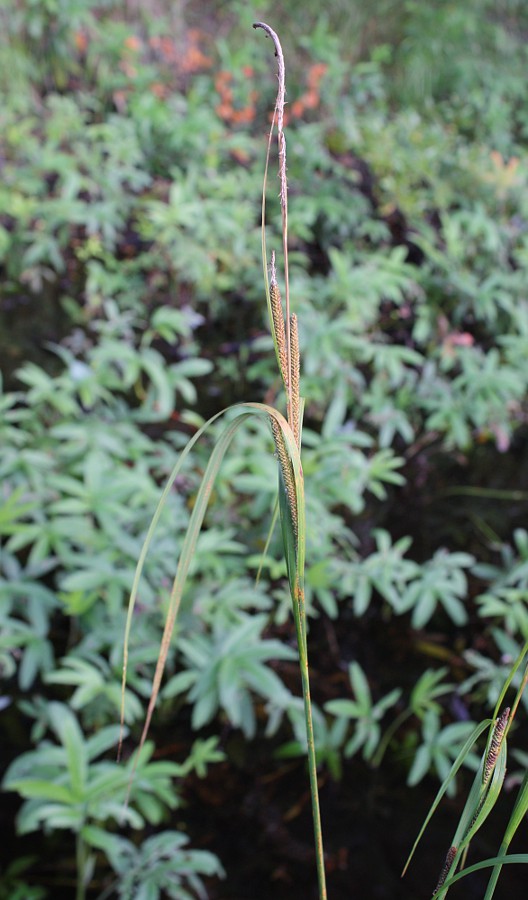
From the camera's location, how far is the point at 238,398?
2.53m

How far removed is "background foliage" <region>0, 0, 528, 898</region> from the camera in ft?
4.33

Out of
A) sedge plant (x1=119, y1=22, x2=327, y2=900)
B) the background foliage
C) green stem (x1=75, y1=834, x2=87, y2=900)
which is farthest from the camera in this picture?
the background foliage

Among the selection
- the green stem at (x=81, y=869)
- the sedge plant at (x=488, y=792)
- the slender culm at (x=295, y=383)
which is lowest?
the green stem at (x=81, y=869)

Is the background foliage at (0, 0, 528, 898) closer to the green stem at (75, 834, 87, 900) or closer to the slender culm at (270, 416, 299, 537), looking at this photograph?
the green stem at (75, 834, 87, 900)

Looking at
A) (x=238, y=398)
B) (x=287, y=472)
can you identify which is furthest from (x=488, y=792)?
(x=238, y=398)

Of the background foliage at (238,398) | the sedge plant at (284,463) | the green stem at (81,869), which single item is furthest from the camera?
the background foliage at (238,398)

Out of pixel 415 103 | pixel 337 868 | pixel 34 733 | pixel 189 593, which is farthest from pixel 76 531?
pixel 415 103

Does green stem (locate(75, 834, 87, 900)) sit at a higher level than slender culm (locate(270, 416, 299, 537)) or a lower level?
lower

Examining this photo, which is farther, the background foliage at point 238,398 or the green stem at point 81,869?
the background foliage at point 238,398

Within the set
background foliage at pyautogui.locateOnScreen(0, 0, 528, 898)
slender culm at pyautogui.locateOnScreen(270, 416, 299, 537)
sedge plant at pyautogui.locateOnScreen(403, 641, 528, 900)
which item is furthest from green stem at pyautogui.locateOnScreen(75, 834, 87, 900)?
slender culm at pyautogui.locateOnScreen(270, 416, 299, 537)

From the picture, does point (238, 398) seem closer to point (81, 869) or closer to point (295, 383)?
point (81, 869)

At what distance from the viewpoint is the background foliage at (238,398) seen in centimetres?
132

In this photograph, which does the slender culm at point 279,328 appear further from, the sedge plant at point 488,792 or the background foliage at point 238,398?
the background foliage at point 238,398

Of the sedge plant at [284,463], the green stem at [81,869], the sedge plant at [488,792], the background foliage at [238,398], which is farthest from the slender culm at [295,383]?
the green stem at [81,869]
